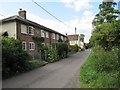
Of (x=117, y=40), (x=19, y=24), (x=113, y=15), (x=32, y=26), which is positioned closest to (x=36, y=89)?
(x=117, y=40)

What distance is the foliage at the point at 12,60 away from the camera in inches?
618

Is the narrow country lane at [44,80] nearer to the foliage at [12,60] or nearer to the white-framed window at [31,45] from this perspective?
the foliage at [12,60]

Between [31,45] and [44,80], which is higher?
[31,45]

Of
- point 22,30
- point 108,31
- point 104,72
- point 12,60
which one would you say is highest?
point 22,30

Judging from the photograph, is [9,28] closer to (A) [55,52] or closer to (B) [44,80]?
(A) [55,52]

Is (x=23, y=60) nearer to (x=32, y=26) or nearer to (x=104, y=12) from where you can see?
(x=104, y=12)

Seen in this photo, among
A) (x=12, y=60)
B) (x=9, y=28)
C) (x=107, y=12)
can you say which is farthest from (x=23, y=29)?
(x=12, y=60)

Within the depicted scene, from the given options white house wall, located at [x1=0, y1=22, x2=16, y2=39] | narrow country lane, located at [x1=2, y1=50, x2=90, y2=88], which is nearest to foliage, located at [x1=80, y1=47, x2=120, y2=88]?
narrow country lane, located at [x1=2, y1=50, x2=90, y2=88]

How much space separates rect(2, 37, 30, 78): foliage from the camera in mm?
15698

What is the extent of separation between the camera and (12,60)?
55.7 ft

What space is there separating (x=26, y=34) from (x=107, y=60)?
70.8 feet

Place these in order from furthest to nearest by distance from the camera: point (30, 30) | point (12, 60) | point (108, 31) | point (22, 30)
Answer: point (30, 30) → point (22, 30) → point (108, 31) → point (12, 60)

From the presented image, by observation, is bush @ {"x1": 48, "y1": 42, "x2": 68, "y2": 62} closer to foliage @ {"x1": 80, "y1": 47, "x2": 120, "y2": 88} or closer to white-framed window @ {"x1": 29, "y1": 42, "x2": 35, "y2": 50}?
white-framed window @ {"x1": 29, "y1": 42, "x2": 35, "y2": 50}

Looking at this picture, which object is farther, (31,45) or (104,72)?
(31,45)
